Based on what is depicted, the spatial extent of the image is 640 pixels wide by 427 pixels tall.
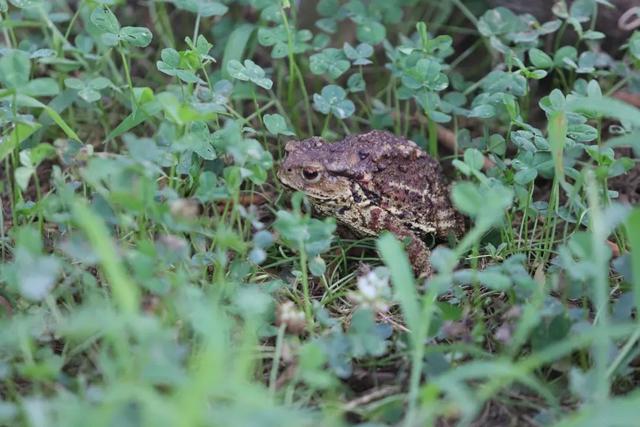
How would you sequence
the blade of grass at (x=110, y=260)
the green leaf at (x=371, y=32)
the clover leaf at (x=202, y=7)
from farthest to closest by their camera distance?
1. the green leaf at (x=371, y=32)
2. the clover leaf at (x=202, y=7)
3. the blade of grass at (x=110, y=260)

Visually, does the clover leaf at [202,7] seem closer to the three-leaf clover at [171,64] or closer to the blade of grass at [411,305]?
the three-leaf clover at [171,64]

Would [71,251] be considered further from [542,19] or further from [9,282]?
[542,19]

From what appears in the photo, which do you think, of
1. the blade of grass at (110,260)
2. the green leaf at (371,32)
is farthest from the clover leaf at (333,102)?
the blade of grass at (110,260)

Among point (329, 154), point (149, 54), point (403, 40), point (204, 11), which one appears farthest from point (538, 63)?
point (149, 54)

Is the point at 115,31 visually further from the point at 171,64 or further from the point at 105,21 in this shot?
the point at 171,64

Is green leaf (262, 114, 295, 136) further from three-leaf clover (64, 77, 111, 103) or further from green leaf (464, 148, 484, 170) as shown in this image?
green leaf (464, 148, 484, 170)

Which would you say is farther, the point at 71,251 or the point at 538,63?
the point at 538,63
